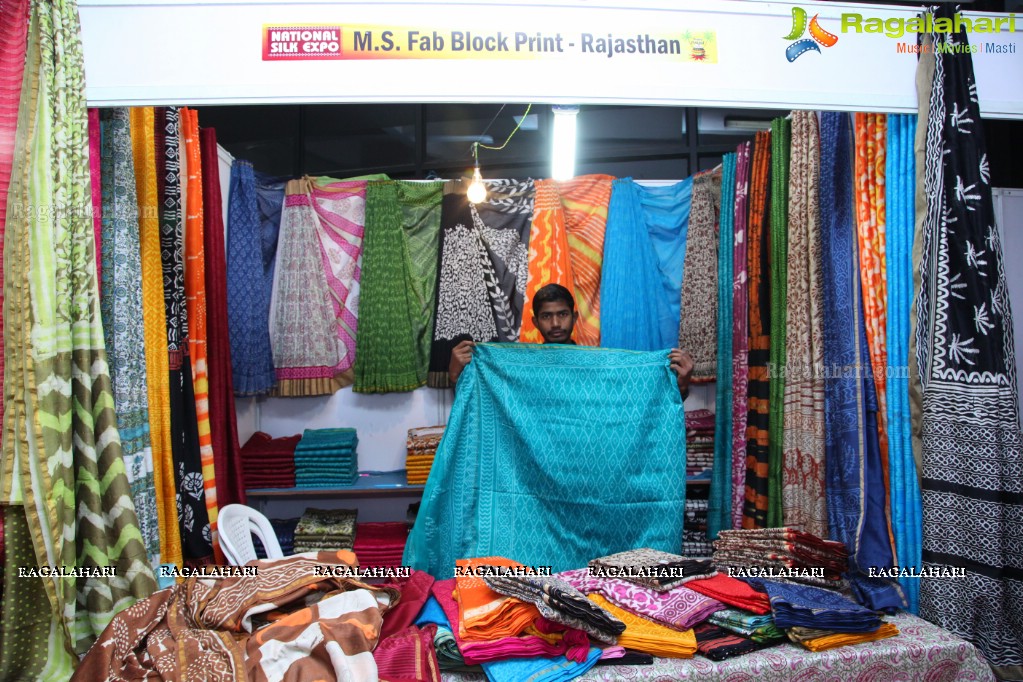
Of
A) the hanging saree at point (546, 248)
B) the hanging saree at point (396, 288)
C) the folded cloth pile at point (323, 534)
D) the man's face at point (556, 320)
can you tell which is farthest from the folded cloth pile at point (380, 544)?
the man's face at point (556, 320)

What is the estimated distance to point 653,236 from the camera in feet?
14.4

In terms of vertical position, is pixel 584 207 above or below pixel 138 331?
above

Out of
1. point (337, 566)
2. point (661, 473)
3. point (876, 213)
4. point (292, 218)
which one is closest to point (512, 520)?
point (661, 473)

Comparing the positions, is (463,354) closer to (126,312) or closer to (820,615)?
(126,312)

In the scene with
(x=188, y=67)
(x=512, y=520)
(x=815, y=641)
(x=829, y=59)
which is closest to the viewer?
(x=815, y=641)

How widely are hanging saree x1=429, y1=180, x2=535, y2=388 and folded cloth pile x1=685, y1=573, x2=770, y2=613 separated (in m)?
2.28

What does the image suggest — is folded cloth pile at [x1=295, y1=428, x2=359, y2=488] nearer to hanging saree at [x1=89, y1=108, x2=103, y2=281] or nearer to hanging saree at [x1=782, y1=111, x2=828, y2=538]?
hanging saree at [x1=89, y1=108, x2=103, y2=281]

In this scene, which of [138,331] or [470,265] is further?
[470,265]

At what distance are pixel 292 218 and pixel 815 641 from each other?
364 centimetres

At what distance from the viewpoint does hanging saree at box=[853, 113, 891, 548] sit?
2574mm

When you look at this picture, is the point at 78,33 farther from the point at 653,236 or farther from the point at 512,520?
the point at 653,236

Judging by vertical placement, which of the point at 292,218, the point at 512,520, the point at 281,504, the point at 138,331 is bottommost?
the point at 281,504

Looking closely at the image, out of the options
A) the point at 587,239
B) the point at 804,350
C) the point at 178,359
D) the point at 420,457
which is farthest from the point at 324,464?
the point at 804,350

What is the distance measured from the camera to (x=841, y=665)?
1950 millimetres
